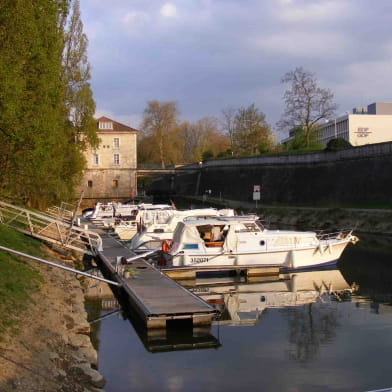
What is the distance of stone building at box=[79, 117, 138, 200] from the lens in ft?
263

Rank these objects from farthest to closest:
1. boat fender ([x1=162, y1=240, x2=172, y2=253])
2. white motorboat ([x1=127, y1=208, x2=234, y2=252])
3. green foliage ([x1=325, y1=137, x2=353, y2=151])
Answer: green foliage ([x1=325, y1=137, x2=353, y2=151]) < white motorboat ([x1=127, y1=208, x2=234, y2=252]) < boat fender ([x1=162, y1=240, x2=172, y2=253])

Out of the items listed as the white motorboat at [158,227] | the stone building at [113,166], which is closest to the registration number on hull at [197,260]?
the white motorboat at [158,227]

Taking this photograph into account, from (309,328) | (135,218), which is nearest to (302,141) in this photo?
(135,218)

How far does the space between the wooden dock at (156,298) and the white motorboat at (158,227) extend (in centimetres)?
464

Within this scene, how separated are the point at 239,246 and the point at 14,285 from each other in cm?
1169

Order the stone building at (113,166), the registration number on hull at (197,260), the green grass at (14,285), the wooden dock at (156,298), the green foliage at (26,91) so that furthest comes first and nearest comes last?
the stone building at (113,166) → the registration number on hull at (197,260) → the green foliage at (26,91) → the wooden dock at (156,298) → the green grass at (14,285)

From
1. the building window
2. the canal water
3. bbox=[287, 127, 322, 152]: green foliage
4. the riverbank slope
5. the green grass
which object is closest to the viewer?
the riverbank slope

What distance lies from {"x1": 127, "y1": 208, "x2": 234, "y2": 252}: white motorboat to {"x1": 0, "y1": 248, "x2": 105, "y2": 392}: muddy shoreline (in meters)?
12.5

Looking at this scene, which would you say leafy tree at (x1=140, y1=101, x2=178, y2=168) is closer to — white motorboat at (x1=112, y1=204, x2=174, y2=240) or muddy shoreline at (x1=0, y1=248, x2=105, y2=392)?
white motorboat at (x1=112, y1=204, x2=174, y2=240)

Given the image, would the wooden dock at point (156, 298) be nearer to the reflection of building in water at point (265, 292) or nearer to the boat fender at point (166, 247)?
the boat fender at point (166, 247)

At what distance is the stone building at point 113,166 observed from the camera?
80250 millimetres

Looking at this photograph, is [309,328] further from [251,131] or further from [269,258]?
[251,131]

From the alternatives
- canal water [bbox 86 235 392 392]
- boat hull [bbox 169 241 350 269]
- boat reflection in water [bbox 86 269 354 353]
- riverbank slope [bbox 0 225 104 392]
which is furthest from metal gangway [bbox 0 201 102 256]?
riverbank slope [bbox 0 225 104 392]

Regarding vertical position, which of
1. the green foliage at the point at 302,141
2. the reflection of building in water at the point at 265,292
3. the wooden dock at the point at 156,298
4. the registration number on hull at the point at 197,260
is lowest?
the reflection of building in water at the point at 265,292
